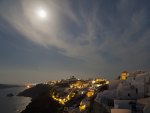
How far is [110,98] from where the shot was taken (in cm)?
3906

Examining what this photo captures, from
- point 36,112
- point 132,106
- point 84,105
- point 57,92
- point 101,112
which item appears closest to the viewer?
point 132,106

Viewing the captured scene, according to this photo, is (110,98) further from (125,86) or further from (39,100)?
(39,100)

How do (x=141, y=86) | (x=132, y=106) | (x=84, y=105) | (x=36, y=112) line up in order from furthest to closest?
(x=36, y=112)
(x=84, y=105)
(x=141, y=86)
(x=132, y=106)

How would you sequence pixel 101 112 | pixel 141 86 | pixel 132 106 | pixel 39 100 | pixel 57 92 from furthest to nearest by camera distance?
pixel 57 92 < pixel 39 100 < pixel 141 86 < pixel 101 112 < pixel 132 106

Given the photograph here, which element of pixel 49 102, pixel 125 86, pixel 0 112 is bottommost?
pixel 0 112

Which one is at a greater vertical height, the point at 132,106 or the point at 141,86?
the point at 141,86

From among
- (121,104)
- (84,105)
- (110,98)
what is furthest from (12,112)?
(121,104)

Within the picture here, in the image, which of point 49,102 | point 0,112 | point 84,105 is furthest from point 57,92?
point 84,105

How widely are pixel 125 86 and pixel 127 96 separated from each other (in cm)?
242

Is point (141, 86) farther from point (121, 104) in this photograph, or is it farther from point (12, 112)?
point (12, 112)

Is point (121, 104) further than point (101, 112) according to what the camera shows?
No

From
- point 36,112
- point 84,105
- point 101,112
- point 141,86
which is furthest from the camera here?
point 36,112

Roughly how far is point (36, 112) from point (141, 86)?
2061 inches

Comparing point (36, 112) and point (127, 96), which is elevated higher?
point (127, 96)
